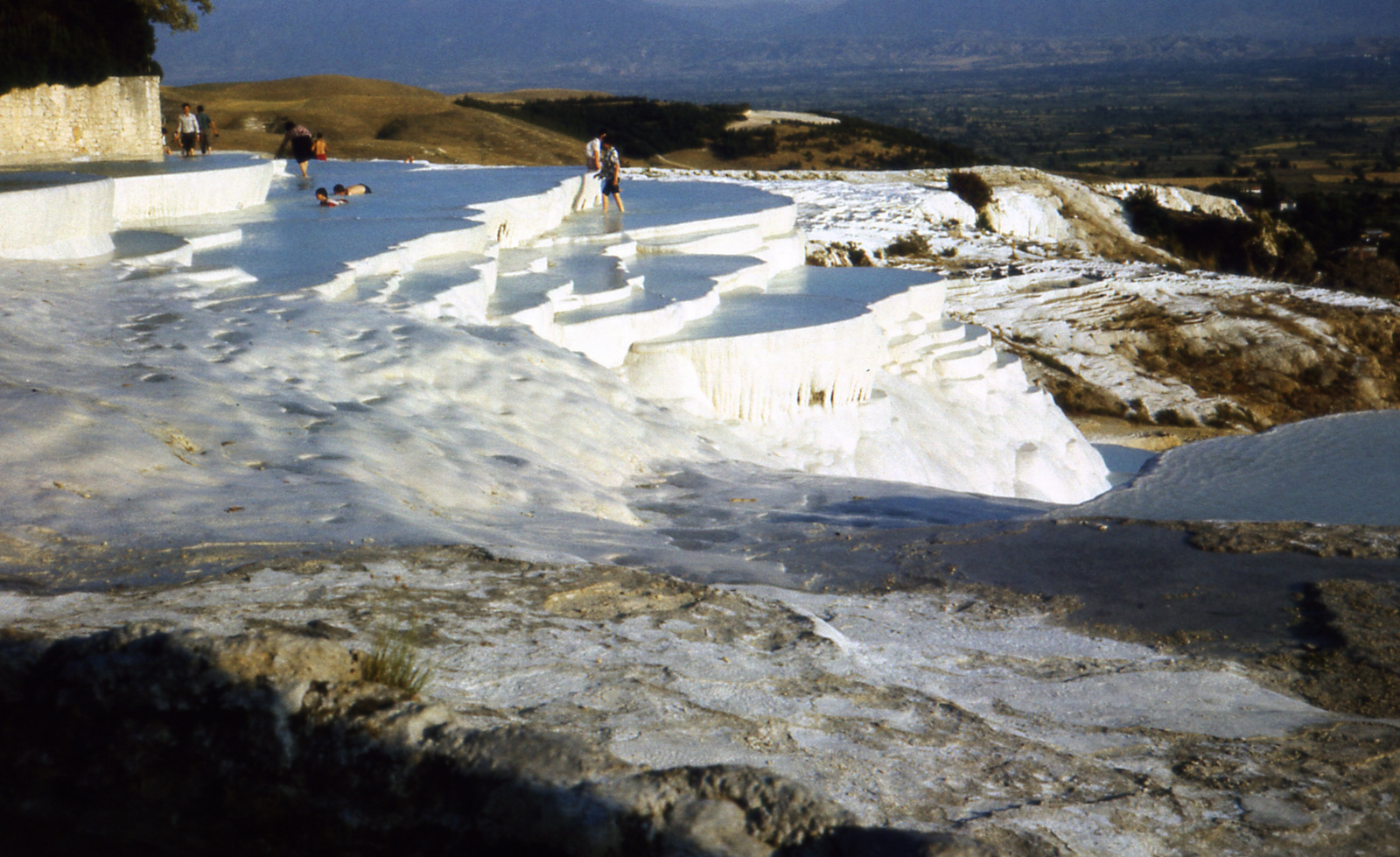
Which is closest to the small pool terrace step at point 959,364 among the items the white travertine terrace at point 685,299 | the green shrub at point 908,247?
the white travertine terrace at point 685,299

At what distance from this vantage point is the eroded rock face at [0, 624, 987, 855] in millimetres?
1505

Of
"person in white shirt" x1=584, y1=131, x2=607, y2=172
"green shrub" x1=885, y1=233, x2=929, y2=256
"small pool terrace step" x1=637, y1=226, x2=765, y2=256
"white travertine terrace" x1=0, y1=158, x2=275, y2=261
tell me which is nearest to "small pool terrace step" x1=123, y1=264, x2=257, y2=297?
"white travertine terrace" x1=0, y1=158, x2=275, y2=261

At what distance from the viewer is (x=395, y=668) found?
5.85 ft

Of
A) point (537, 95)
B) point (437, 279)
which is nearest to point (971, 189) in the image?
point (437, 279)

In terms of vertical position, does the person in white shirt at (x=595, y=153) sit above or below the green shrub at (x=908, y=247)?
above

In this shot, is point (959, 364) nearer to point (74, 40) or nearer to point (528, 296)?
point (528, 296)

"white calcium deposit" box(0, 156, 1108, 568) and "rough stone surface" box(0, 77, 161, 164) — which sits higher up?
"rough stone surface" box(0, 77, 161, 164)

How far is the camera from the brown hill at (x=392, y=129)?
773 inches

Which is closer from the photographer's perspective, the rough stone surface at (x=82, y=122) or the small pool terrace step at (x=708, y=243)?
the small pool terrace step at (x=708, y=243)

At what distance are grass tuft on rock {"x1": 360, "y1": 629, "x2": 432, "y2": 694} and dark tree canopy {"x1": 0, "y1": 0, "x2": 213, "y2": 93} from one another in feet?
30.8

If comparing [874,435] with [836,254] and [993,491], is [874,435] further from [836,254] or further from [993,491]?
[836,254]

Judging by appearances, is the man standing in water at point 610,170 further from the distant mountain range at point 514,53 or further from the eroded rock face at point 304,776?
the distant mountain range at point 514,53

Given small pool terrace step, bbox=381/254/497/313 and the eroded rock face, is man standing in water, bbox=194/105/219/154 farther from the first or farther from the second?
the eroded rock face

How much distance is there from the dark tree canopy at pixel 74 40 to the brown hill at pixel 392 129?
289 inches
